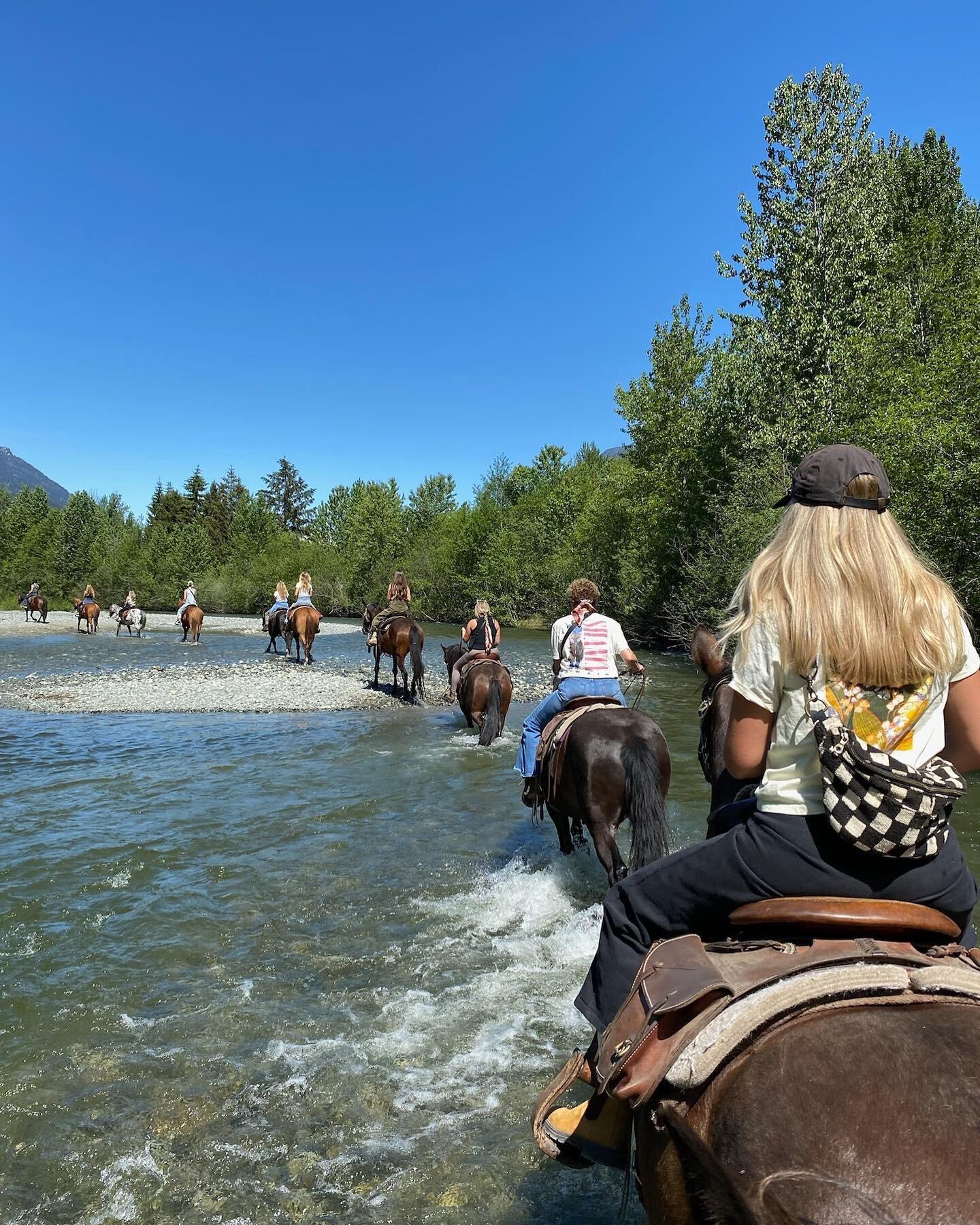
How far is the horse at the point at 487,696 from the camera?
13922 millimetres

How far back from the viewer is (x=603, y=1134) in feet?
8.21

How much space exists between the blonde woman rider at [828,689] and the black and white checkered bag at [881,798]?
11cm

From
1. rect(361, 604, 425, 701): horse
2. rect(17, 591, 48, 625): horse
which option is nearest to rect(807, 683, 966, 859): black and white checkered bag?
rect(361, 604, 425, 701): horse

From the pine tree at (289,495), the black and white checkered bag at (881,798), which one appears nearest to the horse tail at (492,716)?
the black and white checkered bag at (881,798)

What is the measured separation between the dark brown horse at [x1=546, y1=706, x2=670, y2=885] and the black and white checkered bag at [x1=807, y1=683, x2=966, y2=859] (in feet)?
13.1

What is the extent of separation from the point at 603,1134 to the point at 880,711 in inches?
61.4

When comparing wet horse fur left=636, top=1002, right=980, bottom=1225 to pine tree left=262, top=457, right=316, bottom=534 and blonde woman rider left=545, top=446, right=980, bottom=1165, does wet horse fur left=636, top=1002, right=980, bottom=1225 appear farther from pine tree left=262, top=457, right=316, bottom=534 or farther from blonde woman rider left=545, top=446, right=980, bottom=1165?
pine tree left=262, top=457, right=316, bottom=534

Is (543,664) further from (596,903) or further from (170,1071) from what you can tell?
(170,1071)

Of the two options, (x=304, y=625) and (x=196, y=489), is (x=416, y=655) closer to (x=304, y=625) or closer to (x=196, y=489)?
(x=304, y=625)

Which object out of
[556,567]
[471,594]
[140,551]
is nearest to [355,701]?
[556,567]

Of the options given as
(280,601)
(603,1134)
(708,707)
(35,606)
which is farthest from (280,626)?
(35,606)

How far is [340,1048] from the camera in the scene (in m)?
4.63

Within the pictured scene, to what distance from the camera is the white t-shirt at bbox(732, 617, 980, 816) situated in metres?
2.28

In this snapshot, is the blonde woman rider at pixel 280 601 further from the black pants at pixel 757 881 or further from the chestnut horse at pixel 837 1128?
the chestnut horse at pixel 837 1128
